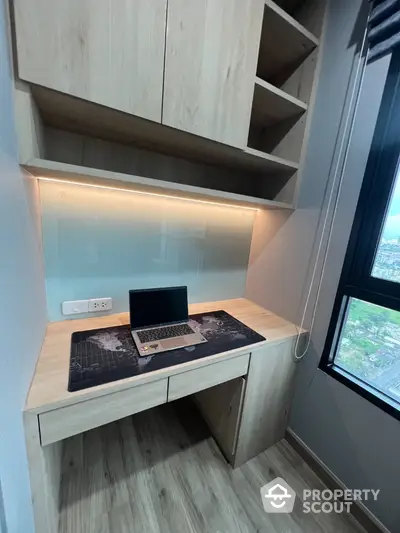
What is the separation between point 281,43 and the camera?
1.21 metres

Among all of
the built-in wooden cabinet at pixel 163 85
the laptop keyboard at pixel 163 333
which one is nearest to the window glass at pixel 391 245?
the built-in wooden cabinet at pixel 163 85

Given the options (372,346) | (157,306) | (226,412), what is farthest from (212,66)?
(226,412)

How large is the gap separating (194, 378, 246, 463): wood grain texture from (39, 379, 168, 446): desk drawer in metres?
0.49

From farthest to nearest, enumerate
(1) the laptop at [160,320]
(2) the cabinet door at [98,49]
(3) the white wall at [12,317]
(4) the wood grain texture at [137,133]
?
(1) the laptop at [160,320], (4) the wood grain texture at [137,133], (2) the cabinet door at [98,49], (3) the white wall at [12,317]

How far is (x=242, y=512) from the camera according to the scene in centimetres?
111

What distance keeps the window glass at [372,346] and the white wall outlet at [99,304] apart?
138 cm

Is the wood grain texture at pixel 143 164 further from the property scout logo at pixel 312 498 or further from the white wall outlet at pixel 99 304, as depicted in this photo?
the property scout logo at pixel 312 498

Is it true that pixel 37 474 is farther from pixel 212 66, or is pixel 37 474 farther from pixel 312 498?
pixel 212 66

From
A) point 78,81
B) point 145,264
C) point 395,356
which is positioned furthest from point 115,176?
point 395,356

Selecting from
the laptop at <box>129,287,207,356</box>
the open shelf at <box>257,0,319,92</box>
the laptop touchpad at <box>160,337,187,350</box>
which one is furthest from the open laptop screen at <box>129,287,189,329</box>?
the open shelf at <box>257,0,319,92</box>

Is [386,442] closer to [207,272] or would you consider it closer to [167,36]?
[207,272]

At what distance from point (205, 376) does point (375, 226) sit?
43.3 inches

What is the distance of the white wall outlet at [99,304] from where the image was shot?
4.20ft

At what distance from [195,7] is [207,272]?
1.32 meters
